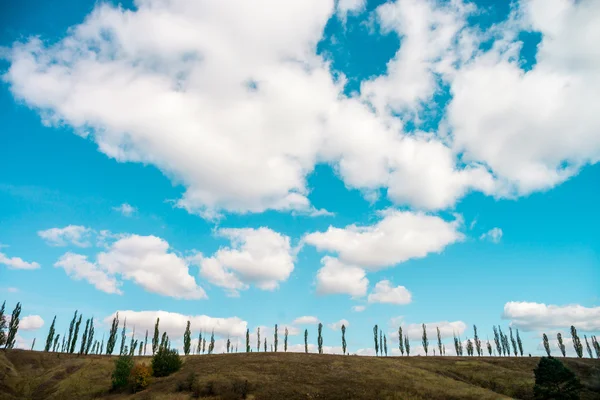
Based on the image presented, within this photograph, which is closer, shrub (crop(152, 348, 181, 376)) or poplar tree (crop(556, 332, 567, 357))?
shrub (crop(152, 348, 181, 376))

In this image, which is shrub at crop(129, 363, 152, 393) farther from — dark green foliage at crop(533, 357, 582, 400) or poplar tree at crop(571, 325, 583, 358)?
poplar tree at crop(571, 325, 583, 358)

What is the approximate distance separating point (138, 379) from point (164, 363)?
8127mm

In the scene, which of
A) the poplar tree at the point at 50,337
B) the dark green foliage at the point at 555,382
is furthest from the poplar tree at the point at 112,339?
the dark green foliage at the point at 555,382

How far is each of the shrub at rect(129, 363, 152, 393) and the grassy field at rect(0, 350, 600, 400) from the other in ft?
4.47

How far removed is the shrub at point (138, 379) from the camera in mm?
57750

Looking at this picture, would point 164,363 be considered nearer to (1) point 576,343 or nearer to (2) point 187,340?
(2) point 187,340

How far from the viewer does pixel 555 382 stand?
5050 centimetres

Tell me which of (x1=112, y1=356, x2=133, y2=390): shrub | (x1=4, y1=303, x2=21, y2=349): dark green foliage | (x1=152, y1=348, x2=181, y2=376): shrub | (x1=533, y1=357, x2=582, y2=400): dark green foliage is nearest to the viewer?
(x1=533, y1=357, x2=582, y2=400): dark green foliage

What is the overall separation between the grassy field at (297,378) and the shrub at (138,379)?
1.36m

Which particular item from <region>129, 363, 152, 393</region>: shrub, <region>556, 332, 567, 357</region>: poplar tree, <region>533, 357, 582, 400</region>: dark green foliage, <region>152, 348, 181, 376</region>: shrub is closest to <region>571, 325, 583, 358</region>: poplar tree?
<region>556, 332, 567, 357</region>: poplar tree

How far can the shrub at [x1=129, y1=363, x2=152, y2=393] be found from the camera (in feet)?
189

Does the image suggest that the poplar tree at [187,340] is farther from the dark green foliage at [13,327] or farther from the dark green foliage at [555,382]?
the dark green foliage at [555,382]

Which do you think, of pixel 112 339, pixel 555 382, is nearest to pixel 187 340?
pixel 112 339

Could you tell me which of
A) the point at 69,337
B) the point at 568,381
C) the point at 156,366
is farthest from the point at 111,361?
the point at 568,381
